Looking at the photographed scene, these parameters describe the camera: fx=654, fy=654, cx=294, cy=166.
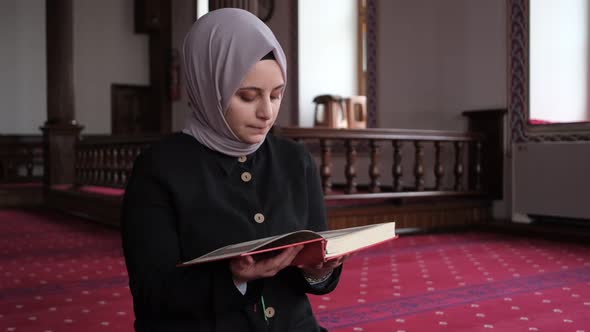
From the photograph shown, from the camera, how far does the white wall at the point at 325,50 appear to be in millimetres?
8836

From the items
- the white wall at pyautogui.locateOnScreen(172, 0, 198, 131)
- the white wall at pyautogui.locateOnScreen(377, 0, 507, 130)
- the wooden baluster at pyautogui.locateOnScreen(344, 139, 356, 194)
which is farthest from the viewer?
the white wall at pyautogui.locateOnScreen(172, 0, 198, 131)

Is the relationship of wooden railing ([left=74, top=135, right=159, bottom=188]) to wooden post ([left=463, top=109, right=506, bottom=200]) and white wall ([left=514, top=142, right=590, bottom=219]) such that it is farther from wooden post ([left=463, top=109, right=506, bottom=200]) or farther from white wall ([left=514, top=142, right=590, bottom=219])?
white wall ([left=514, top=142, right=590, bottom=219])

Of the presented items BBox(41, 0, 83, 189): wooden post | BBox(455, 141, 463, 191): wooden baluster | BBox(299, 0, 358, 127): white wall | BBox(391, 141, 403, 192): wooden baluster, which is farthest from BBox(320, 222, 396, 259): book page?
BBox(299, 0, 358, 127): white wall

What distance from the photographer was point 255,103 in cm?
116

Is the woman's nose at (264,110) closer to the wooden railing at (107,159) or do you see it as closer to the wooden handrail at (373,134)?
the wooden handrail at (373,134)

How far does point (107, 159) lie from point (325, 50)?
3551 millimetres

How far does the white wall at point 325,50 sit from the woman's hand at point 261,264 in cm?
780

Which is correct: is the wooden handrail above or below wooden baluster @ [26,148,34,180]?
above

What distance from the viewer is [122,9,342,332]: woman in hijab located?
3.66 feet

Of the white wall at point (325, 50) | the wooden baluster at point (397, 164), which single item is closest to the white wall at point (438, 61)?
the wooden baluster at point (397, 164)

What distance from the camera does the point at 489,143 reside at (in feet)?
19.1

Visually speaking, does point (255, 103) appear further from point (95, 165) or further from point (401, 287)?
point (95, 165)

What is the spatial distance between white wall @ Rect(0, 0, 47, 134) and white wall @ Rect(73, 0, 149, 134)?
0.61 meters

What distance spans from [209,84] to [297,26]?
7862mm
